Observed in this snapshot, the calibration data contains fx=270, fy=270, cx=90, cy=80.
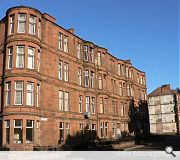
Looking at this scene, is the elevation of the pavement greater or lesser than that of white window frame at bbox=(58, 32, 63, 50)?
lesser

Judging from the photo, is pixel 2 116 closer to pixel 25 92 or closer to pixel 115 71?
pixel 25 92

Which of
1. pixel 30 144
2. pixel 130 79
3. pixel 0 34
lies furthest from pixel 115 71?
pixel 30 144

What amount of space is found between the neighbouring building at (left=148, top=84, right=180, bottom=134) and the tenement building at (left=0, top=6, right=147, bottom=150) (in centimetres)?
4547

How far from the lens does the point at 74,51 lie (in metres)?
37.2

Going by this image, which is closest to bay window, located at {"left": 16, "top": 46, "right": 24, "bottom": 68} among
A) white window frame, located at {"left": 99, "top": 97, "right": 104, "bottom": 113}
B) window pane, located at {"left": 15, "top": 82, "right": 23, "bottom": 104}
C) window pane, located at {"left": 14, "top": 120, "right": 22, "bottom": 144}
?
window pane, located at {"left": 15, "top": 82, "right": 23, "bottom": 104}

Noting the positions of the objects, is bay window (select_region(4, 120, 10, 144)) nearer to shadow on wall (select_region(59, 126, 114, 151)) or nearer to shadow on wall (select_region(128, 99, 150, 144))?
shadow on wall (select_region(59, 126, 114, 151))

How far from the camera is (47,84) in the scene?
30.9 meters

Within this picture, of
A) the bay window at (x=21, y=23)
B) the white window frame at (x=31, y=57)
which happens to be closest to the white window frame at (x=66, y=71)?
the white window frame at (x=31, y=57)

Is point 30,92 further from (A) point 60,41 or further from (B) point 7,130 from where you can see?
(A) point 60,41

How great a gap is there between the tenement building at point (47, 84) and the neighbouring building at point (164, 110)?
149 ft

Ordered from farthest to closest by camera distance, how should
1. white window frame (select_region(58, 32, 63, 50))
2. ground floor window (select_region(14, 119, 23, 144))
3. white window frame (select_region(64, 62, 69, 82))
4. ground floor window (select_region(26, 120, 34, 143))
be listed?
white window frame (select_region(64, 62, 69, 82)) < white window frame (select_region(58, 32, 63, 50)) < ground floor window (select_region(26, 120, 34, 143)) < ground floor window (select_region(14, 119, 23, 144))

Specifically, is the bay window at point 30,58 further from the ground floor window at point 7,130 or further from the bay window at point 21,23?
the ground floor window at point 7,130

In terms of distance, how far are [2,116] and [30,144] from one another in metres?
4.12

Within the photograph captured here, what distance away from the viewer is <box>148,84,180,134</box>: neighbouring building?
85131mm
